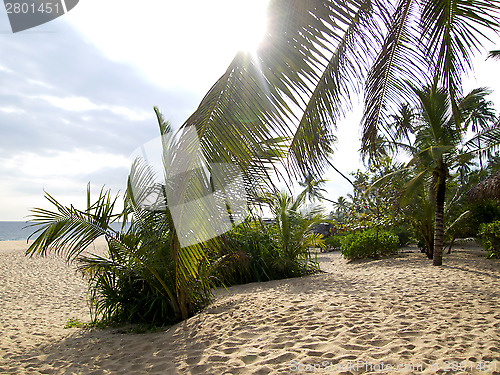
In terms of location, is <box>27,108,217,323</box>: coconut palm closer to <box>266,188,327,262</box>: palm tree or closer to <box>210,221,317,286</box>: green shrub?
<box>210,221,317,286</box>: green shrub

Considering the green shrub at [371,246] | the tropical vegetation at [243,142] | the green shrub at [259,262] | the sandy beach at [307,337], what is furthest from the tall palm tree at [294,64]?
the green shrub at [371,246]

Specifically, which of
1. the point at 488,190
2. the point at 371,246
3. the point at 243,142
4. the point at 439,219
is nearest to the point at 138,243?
the point at 243,142

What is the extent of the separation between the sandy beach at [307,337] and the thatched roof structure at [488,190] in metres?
4.06

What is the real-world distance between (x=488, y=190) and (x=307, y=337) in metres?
9.03

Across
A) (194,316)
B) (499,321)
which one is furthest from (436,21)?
(194,316)

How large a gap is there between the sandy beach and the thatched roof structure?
4.06m

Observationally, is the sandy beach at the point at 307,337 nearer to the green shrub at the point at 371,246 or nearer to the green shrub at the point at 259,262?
the green shrub at the point at 259,262

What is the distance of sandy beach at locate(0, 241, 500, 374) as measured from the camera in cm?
304

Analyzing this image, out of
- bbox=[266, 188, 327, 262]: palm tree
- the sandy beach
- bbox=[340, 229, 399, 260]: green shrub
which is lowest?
the sandy beach

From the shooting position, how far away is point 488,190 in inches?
381

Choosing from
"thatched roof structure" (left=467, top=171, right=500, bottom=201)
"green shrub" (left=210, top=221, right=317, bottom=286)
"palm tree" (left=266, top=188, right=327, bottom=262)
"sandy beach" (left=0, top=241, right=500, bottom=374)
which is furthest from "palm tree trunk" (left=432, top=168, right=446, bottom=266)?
"green shrub" (left=210, top=221, right=317, bottom=286)

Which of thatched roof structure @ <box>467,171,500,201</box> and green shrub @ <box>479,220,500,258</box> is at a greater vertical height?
thatched roof structure @ <box>467,171,500,201</box>

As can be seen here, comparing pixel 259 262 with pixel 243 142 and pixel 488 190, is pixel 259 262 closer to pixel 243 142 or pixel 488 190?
pixel 243 142

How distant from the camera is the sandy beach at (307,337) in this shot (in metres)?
3.04
